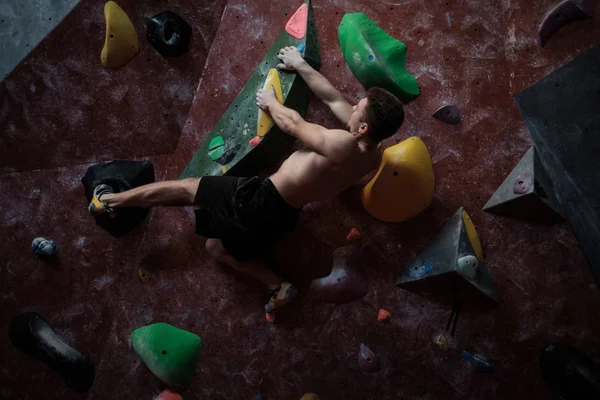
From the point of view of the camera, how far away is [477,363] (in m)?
3.29

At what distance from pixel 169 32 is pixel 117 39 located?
317mm

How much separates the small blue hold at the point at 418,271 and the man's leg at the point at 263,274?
2.20 ft

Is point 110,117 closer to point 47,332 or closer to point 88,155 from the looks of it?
point 88,155

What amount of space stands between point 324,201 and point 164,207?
104 cm

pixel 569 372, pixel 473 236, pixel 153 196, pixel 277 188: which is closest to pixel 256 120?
pixel 277 188

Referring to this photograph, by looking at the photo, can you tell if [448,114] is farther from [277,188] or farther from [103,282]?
[103,282]

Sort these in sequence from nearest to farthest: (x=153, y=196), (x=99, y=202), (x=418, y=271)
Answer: (x=418, y=271) → (x=153, y=196) → (x=99, y=202)

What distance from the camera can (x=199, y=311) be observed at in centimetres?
363

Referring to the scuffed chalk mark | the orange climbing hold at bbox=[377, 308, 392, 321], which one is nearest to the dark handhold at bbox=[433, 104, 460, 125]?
the orange climbing hold at bbox=[377, 308, 392, 321]

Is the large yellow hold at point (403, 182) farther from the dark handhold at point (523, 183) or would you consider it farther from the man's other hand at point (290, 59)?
the man's other hand at point (290, 59)

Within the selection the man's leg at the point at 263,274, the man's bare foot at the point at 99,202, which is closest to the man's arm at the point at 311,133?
the man's leg at the point at 263,274

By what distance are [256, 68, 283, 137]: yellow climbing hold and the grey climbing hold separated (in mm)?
1273

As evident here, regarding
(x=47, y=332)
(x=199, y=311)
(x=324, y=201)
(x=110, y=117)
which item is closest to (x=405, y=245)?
(x=324, y=201)

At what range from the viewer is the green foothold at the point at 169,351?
136 inches
